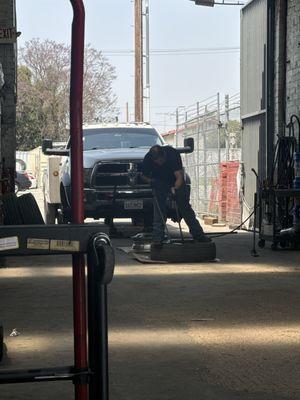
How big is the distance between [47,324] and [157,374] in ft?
6.52

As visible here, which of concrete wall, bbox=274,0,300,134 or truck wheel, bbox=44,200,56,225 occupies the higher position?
concrete wall, bbox=274,0,300,134

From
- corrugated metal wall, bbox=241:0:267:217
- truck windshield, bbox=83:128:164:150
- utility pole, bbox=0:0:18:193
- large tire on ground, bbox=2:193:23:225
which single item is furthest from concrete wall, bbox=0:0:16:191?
large tire on ground, bbox=2:193:23:225

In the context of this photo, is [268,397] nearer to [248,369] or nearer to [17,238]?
[248,369]

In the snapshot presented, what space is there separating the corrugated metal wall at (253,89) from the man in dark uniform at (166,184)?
537 cm

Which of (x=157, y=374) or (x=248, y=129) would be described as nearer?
(x=157, y=374)

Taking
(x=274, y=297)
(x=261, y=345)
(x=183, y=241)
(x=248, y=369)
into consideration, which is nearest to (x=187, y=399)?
(x=248, y=369)

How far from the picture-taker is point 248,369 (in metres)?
5.70

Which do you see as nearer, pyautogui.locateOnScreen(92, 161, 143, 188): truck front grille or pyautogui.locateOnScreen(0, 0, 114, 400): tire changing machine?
pyautogui.locateOnScreen(0, 0, 114, 400): tire changing machine

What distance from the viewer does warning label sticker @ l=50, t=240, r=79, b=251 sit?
280cm

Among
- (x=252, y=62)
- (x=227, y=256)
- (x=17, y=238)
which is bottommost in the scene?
(x=227, y=256)

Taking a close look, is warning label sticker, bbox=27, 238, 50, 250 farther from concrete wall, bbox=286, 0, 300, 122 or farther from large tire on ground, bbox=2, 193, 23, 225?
concrete wall, bbox=286, 0, 300, 122

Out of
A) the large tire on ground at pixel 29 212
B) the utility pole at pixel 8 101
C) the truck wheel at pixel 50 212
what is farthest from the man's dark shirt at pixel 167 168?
the large tire on ground at pixel 29 212

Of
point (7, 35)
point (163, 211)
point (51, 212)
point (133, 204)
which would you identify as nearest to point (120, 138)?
point (133, 204)

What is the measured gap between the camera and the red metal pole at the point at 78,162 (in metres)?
2.83
